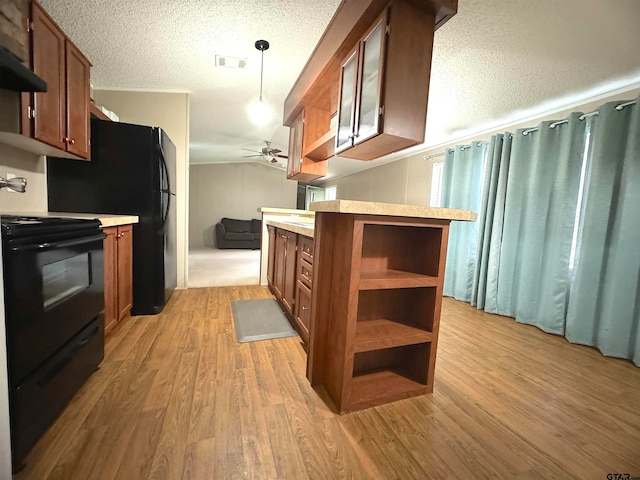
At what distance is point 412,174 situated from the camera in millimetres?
4379

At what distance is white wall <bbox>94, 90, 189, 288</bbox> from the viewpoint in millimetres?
3018

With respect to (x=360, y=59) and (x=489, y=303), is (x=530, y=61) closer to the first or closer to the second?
(x=360, y=59)

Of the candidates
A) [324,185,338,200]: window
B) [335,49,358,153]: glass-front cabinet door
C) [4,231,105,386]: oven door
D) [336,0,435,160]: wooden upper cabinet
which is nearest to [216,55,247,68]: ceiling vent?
[335,49,358,153]: glass-front cabinet door

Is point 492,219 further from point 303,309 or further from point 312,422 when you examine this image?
point 312,422

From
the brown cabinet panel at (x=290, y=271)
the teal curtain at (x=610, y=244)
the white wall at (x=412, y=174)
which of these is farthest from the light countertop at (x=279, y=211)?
the teal curtain at (x=610, y=244)

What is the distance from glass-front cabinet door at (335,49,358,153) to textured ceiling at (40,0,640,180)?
393mm

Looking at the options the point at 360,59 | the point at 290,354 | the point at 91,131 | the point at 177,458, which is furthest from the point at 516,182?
the point at 91,131

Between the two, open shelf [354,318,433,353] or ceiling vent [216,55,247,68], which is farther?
ceiling vent [216,55,247,68]

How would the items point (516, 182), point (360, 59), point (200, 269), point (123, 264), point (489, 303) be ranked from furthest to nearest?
1. point (200, 269)
2. point (489, 303)
3. point (516, 182)
4. point (123, 264)
5. point (360, 59)

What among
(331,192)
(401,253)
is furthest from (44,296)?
(331,192)

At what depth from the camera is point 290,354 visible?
1896 mm

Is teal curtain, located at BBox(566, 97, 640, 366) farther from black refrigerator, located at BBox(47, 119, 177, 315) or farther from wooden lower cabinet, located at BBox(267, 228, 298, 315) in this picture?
black refrigerator, located at BBox(47, 119, 177, 315)

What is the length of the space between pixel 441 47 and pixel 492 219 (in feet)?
6.28

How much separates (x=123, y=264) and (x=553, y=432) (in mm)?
2985
